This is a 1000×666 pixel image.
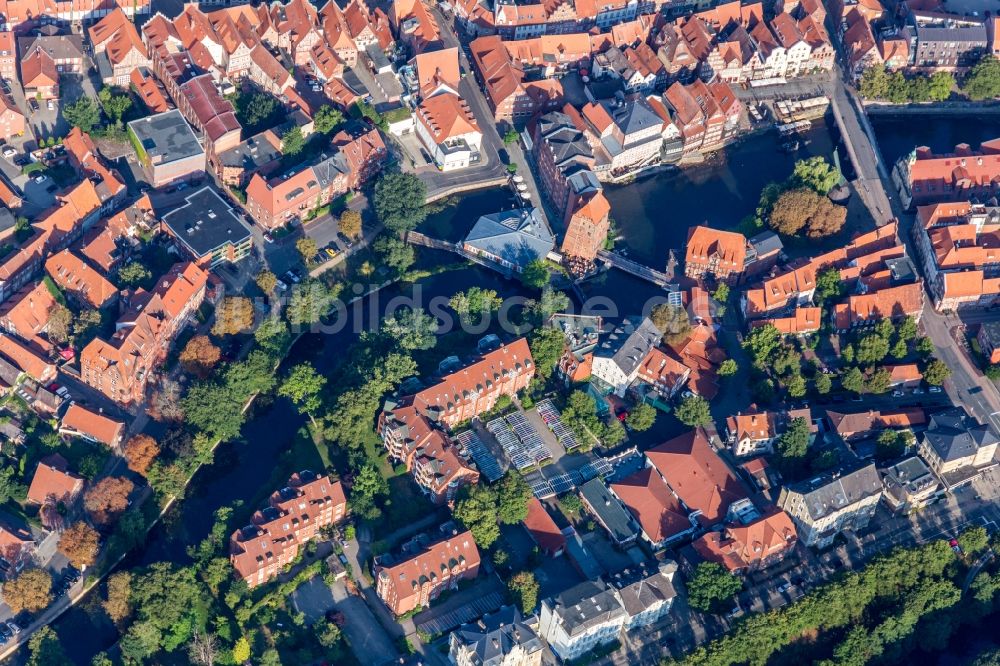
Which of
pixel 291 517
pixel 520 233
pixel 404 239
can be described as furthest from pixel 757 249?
pixel 291 517

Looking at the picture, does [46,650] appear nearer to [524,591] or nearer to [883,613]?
[524,591]

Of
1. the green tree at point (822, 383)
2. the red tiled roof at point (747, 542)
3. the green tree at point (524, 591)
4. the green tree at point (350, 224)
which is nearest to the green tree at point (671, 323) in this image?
the green tree at point (822, 383)

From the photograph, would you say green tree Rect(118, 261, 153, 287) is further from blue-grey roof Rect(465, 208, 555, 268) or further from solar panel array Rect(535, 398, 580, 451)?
solar panel array Rect(535, 398, 580, 451)

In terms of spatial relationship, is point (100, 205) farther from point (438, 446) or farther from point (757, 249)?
point (757, 249)

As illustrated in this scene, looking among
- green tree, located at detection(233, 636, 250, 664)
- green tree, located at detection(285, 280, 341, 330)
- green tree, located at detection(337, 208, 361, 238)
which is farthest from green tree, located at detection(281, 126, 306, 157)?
green tree, located at detection(233, 636, 250, 664)

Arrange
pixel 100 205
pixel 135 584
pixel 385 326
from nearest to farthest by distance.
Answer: pixel 135 584, pixel 385 326, pixel 100 205

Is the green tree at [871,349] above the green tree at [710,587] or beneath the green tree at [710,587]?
above

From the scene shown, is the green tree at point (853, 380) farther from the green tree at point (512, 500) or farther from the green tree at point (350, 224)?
the green tree at point (350, 224)
